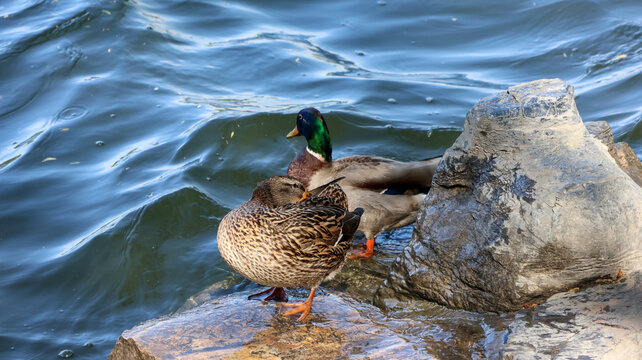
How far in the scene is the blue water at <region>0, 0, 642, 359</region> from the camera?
5879 millimetres

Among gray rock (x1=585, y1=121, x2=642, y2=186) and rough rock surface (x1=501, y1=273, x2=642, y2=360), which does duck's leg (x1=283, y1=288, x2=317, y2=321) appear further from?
gray rock (x1=585, y1=121, x2=642, y2=186)

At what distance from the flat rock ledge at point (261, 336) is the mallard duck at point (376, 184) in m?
1.77

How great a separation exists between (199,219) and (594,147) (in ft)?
12.8

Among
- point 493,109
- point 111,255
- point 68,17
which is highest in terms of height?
point 68,17

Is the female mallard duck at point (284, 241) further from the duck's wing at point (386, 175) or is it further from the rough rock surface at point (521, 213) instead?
the duck's wing at point (386, 175)

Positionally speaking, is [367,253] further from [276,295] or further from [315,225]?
[315,225]

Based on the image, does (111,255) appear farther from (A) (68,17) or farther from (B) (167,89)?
(A) (68,17)

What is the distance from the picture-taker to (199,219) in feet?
21.4

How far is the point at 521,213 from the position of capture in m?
3.54

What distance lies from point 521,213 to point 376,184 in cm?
243

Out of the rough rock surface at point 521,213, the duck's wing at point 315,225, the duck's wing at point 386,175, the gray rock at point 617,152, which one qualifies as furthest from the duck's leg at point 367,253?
the gray rock at point 617,152

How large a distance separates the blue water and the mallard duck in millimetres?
1070

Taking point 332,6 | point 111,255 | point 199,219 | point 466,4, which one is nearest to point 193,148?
point 199,219

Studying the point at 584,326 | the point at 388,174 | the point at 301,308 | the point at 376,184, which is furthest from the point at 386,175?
the point at 584,326
